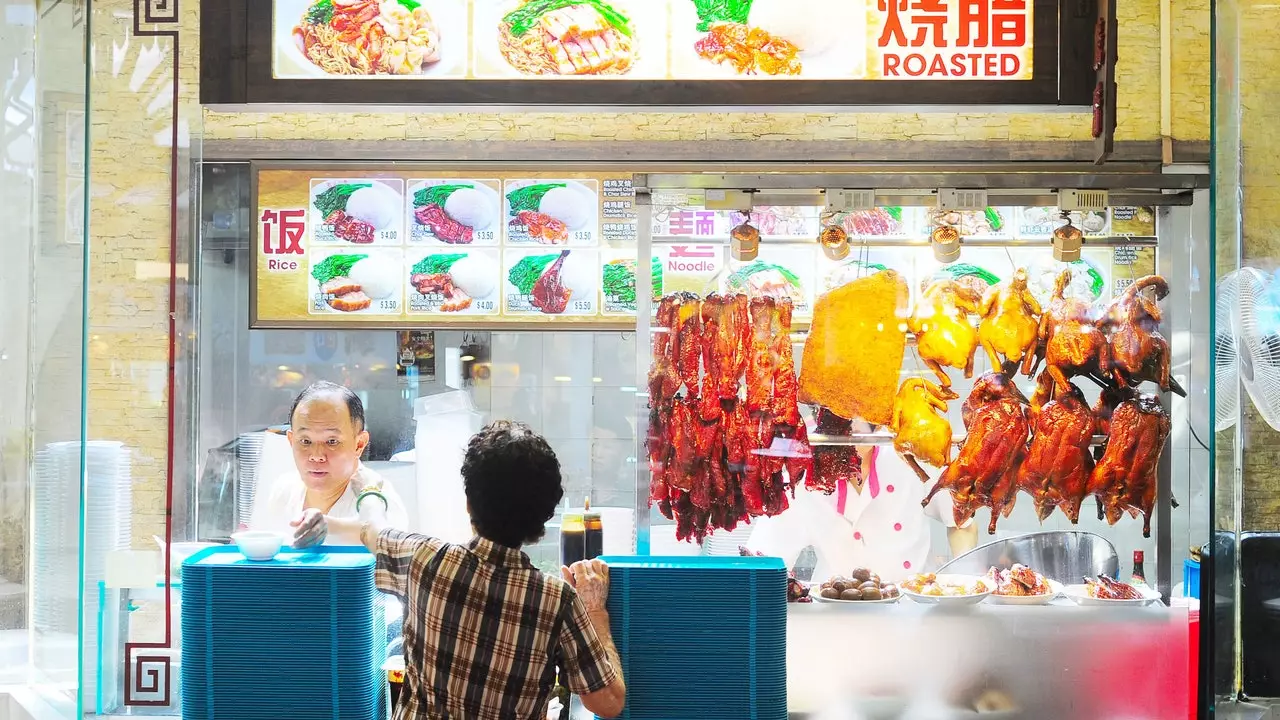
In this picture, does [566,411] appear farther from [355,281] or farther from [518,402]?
[355,281]

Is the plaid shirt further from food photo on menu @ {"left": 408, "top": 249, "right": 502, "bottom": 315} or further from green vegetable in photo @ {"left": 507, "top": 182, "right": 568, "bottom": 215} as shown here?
green vegetable in photo @ {"left": 507, "top": 182, "right": 568, "bottom": 215}

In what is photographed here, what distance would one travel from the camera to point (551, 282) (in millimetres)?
4867

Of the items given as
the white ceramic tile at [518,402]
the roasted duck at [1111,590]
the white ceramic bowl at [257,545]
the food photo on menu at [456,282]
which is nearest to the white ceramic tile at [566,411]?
the white ceramic tile at [518,402]

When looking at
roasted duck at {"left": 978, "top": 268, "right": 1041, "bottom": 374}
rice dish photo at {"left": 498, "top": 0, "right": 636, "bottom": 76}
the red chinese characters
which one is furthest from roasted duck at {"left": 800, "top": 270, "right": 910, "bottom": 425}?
the red chinese characters

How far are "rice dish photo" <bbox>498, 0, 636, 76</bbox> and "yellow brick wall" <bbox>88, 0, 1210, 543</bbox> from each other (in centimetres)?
116

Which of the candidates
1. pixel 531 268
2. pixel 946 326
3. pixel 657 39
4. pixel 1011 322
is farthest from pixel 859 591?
pixel 531 268

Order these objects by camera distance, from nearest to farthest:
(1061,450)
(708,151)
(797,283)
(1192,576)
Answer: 1. (1061,450)
2. (1192,576)
3. (797,283)
4. (708,151)

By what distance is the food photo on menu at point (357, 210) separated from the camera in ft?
16.0

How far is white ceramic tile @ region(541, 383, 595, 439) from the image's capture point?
5.16 m

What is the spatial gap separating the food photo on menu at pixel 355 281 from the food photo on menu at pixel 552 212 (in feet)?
1.86

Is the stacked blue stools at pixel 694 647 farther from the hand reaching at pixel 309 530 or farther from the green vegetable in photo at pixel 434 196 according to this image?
the green vegetable in photo at pixel 434 196

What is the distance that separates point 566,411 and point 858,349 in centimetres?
186

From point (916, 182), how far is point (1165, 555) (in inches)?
62.7

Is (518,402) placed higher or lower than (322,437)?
higher
